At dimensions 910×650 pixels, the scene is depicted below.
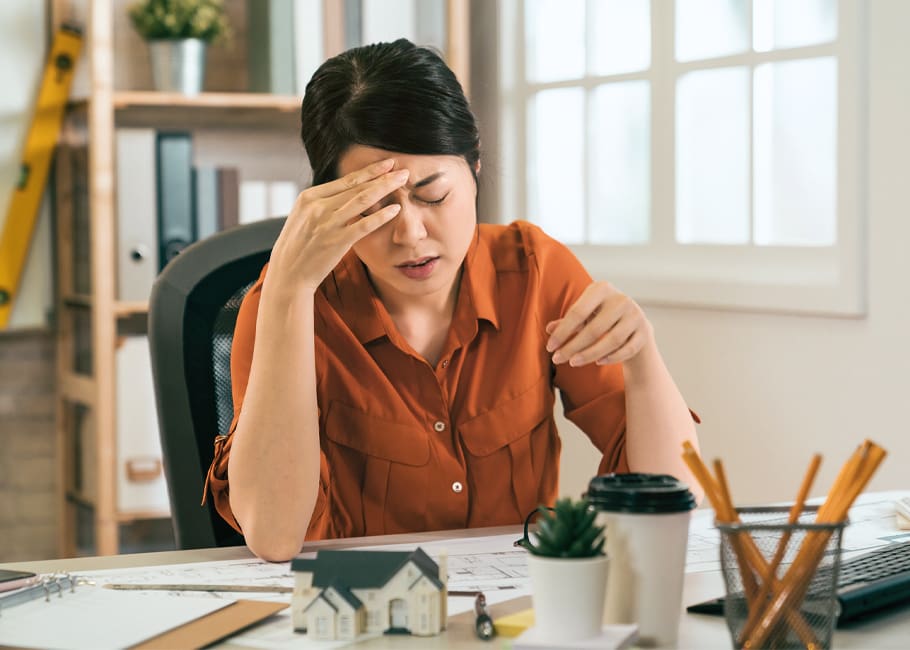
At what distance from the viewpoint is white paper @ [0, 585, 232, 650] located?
1021 mm

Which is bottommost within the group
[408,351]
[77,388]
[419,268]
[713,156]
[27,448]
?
[27,448]

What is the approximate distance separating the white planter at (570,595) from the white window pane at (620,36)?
207cm

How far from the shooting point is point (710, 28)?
2.70 m

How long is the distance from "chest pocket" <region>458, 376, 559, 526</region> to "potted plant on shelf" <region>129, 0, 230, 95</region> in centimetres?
178

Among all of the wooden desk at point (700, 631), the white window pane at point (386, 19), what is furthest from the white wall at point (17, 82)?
the wooden desk at point (700, 631)

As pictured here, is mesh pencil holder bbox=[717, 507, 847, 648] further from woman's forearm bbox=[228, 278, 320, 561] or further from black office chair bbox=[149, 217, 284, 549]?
black office chair bbox=[149, 217, 284, 549]

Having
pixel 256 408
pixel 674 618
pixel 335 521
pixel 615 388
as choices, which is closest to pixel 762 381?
pixel 615 388

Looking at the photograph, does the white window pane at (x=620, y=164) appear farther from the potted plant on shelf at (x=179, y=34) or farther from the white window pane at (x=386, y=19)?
the potted plant on shelf at (x=179, y=34)

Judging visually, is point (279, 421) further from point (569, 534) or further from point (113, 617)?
point (569, 534)

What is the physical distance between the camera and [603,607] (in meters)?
0.96

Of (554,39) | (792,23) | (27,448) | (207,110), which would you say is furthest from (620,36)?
(27,448)

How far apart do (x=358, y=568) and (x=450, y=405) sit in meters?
0.61

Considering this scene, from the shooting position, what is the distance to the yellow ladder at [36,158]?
3.19 metres

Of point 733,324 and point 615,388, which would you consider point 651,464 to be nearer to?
point 615,388
